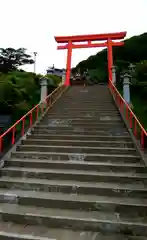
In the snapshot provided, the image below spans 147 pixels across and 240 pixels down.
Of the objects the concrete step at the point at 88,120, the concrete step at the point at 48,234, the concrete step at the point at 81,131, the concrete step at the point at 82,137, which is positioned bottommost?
the concrete step at the point at 48,234

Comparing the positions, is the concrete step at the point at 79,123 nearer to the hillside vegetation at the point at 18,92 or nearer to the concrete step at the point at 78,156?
the hillside vegetation at the point at 18,92

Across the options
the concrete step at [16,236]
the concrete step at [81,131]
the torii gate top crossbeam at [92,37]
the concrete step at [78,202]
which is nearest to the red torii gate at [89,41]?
the torii gate top crossbeam at [92,37]

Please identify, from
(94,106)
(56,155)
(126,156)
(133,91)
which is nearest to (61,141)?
(56,155)

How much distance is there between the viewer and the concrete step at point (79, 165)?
523 centimetres

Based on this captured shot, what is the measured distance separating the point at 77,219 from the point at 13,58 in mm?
27986

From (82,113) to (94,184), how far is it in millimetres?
5141

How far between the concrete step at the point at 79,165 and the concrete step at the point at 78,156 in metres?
0.18

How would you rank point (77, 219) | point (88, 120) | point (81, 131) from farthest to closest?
point (88, 120) → point (81, 131) → point (77, 219)

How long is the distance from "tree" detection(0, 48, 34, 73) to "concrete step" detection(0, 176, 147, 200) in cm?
2265

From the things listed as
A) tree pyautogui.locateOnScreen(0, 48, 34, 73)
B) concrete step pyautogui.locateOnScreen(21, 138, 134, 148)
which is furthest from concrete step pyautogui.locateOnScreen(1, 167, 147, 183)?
tree pyautogui.locateOnScreen(0, 48, 34, 73)

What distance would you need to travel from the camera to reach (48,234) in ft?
11.6

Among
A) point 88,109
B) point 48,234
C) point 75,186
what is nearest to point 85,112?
point 88,109

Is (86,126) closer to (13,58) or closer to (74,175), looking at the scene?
(74,175)

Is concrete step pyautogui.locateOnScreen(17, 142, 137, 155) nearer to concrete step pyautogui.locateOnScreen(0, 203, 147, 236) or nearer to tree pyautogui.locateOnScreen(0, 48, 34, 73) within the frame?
concrete step pyautogui.locateOnScreen(0, 203, 147, 236)
